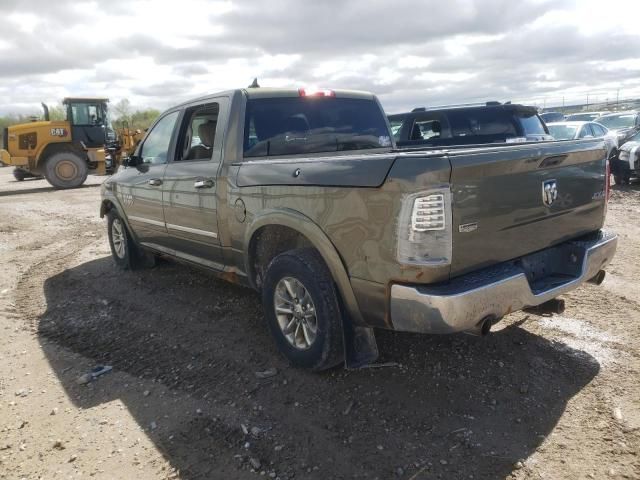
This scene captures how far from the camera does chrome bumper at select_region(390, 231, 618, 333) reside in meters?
2.66

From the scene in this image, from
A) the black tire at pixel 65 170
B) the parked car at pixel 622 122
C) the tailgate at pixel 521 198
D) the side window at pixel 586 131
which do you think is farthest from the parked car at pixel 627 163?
the black tire at pixel 65 170

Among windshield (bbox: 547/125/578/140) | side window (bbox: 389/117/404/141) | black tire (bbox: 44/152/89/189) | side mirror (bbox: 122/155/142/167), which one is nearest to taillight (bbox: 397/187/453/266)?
side mirror (bbox: 122/155/142/167)

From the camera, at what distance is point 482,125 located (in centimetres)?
890

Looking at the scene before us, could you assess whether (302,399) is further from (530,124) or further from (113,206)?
(530,124)

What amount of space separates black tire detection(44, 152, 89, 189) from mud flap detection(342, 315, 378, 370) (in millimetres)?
16622

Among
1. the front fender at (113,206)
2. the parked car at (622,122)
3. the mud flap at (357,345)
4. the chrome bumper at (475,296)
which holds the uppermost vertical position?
the parked car at (622,122)

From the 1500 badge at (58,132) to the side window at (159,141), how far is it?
1373 cm

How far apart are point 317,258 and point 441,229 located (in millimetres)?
943

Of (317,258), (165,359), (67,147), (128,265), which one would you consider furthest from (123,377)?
(67,147)

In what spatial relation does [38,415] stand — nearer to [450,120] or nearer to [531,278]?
[531,278]

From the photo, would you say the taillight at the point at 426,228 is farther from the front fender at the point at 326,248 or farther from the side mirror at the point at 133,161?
the side mirror at the point at 133,161

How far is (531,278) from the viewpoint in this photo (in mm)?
3254

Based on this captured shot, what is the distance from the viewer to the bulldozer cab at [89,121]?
17.7 m

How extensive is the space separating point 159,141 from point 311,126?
5.61 ft
